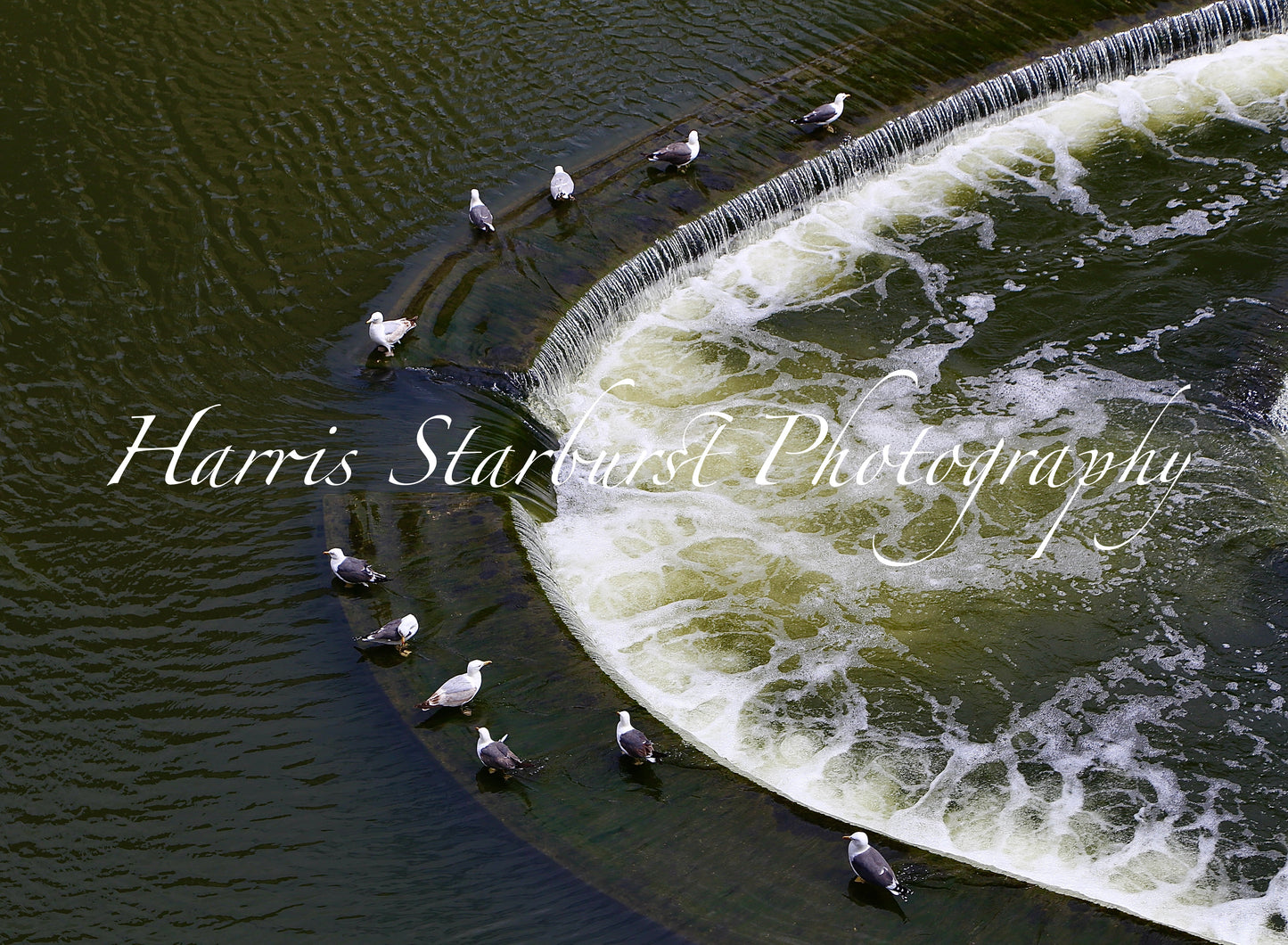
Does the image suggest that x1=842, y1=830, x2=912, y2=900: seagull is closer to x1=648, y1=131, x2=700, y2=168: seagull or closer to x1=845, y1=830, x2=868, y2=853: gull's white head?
x1=845, y1=830, x2=868, y2=853: gull's white head

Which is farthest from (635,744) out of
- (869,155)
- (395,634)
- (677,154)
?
(869,155)

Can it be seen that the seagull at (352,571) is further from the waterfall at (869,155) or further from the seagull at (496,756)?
the waterfall at (869,155)

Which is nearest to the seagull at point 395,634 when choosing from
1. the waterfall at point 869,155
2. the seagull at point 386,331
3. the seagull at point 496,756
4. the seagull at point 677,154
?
the seagull at point 496,756

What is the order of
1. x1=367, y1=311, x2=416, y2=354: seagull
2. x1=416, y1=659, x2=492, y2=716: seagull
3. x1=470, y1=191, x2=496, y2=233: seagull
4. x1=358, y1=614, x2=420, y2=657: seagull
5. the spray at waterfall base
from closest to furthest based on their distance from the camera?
x1=416, y1=659, x2=492, y2=716: seagull → x1=358, y1=614, x2=420, y2=657: seagull → x1=367, y1=311, x2=416, y2=354: seagull → the spray at waterfall base → x1=470, y1=191, x2=496, y2=233: seagull

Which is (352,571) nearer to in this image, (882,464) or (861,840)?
(861,840)

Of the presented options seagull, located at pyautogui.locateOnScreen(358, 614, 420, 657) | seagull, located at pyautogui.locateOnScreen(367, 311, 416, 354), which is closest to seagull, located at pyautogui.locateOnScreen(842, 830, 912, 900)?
seagull, located at pyautogui.locateOnScreen(358, 614, 420, 657)

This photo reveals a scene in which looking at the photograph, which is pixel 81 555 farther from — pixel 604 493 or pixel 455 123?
pixel 455 123

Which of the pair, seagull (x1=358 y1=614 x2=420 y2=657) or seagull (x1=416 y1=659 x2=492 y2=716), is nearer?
seagull (x1=416 y1=659 x2=492 y2=716)
